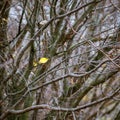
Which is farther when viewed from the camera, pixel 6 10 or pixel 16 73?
pixel 6 10

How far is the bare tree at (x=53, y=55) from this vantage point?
4.85m

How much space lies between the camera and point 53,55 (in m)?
5.14

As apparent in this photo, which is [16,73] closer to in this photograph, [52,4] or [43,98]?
[43,98]

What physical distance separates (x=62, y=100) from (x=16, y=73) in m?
0.78

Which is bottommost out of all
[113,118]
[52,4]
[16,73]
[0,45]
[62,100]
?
[113,118]

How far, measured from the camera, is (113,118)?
6.15m

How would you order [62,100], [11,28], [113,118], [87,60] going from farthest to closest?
[113,118] < [11,28] < [62,100] < [87,60]

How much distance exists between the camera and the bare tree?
15.9 feet

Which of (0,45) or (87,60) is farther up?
(0,45)

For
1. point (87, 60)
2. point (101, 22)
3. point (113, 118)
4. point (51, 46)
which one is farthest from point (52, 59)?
point (113, 118)

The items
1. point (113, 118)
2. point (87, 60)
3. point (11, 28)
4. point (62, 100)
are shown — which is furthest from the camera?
point (113, 118)

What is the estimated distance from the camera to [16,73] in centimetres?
504

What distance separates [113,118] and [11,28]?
2.18 meters

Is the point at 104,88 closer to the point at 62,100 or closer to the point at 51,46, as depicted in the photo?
the point at 62,100
